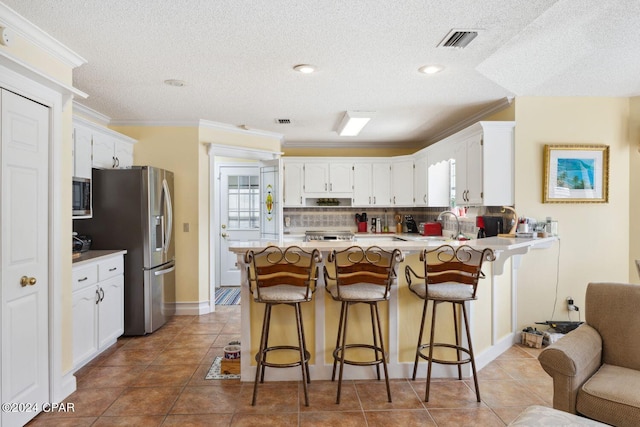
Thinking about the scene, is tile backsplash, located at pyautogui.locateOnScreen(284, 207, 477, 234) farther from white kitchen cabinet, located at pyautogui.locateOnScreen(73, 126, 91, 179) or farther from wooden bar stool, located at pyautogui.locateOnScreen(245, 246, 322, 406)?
wooden bar stool, located at pyautogui.locateOnScreen(245, 246, 322, 406)

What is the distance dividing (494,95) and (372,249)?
2.28 m

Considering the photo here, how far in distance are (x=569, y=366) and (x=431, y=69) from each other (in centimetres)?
236

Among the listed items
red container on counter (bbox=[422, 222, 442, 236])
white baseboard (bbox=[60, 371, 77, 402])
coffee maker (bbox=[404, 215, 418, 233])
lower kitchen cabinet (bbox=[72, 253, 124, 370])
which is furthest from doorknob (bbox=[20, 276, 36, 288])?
coffee maker (bbox=[404, 215, 418, 233])

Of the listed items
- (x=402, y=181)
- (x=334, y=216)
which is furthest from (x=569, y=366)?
(x=334, y=216)

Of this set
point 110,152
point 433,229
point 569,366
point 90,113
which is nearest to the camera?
point 569,366

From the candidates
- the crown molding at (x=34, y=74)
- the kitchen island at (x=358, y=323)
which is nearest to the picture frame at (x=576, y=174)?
the kitchen island at (x=358, y=323)

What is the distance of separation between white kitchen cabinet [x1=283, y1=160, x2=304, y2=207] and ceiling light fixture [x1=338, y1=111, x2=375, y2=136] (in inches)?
56.1

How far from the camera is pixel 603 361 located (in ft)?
7.42

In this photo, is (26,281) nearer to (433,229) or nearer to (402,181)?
(433,229)

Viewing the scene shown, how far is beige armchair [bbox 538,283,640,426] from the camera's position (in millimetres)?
1853

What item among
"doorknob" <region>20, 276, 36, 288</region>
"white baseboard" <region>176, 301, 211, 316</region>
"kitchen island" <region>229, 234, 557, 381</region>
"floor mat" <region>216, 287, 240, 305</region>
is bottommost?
"floor mat" <region>216, 287, 240, 305</region>

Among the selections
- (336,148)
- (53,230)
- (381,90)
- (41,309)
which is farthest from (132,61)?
(336,148)

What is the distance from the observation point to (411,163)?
21.3 ft

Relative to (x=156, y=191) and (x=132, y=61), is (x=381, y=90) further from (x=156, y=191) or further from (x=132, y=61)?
(x=156, y=191)
